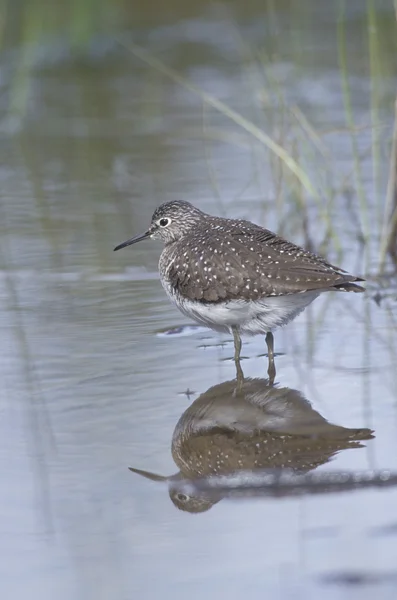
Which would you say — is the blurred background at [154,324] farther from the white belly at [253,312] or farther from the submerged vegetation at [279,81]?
the white belly at [253,312]

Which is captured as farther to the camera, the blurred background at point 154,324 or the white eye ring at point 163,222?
the white eye ring at point 163,222

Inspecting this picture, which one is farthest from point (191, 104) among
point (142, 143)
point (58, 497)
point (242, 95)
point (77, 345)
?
point (58, 497)

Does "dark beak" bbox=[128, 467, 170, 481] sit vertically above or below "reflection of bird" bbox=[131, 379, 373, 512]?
above

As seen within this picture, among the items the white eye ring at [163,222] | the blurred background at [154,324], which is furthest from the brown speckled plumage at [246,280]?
the white eye ring at [163,222]

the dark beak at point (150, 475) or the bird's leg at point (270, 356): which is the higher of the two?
the dark beak at point (150, 475)

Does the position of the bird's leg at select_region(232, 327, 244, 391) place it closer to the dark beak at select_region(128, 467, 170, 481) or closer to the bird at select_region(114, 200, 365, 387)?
the bird at select_region(114, 200, 365, 387)

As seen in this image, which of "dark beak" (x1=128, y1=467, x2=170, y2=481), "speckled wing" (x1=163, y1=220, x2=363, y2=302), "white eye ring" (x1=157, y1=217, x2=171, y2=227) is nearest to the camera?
"dark beak" (x1=128, y1=467, x2=170, y2=481)

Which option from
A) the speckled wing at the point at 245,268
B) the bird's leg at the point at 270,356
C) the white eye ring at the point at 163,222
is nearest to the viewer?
the speckled wing at the point at 245,268

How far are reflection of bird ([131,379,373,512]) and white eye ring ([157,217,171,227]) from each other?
1592 millimetres

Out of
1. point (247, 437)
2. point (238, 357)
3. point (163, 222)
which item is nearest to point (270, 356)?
point (238, 357)

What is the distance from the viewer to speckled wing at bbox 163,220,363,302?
561 cm

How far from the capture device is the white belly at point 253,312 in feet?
18.8

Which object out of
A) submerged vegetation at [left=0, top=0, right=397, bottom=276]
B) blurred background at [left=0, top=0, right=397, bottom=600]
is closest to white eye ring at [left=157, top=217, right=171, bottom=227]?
blurred background at [left=0, top=0, right=397, bottom=600]

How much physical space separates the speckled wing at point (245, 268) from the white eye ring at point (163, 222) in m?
0.64
